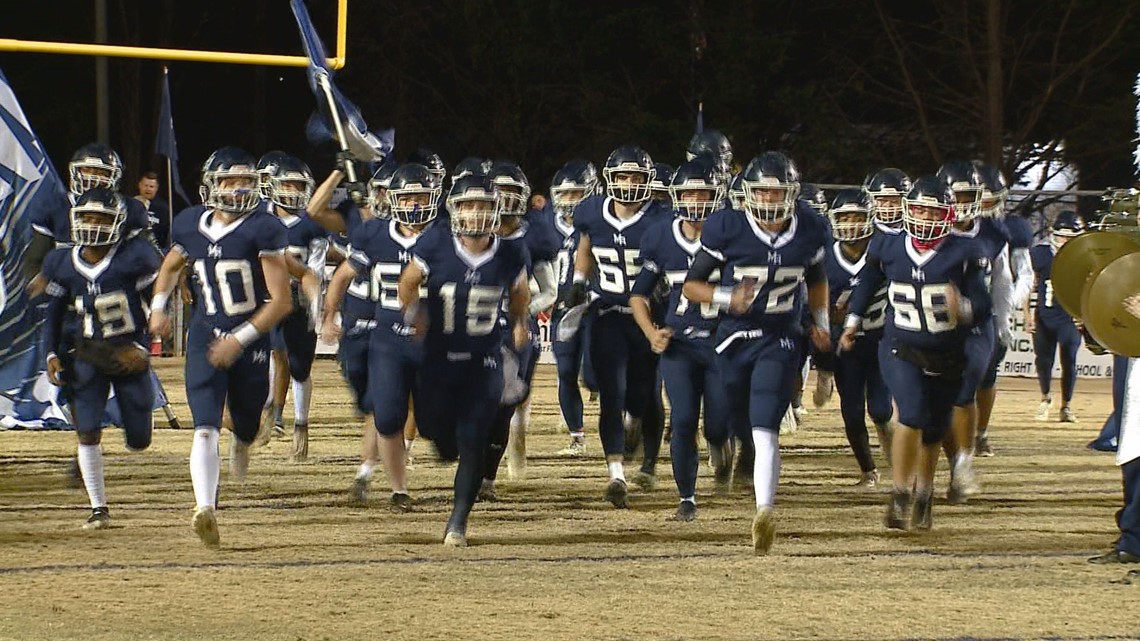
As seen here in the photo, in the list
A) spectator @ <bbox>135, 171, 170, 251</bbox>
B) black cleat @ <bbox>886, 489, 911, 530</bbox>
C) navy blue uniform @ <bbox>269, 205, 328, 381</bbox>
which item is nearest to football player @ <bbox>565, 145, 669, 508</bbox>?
black cleat @ <bbox>886, 489, 911, 530</bbox>

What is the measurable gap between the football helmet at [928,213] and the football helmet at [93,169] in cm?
481

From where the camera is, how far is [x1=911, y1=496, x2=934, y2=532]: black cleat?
9.43 m

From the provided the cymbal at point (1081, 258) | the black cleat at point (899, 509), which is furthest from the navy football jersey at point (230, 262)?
the cymbal at point (1081, 258)

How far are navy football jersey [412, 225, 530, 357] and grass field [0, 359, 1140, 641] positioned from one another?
96cm

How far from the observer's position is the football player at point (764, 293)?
8.59 m

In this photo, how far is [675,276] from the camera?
391 inches

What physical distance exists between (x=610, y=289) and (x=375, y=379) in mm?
1854

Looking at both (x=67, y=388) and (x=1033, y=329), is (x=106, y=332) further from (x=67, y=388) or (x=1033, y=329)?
(x=1033, y=329)

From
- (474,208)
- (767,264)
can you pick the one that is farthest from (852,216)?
(474,208)

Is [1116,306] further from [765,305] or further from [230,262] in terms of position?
[230,262]

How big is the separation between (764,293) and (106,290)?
3.29 meters

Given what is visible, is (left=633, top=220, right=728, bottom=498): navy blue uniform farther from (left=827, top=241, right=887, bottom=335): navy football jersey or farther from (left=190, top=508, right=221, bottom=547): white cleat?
(left=190, top=508, right=221, bottom=547): white cleat

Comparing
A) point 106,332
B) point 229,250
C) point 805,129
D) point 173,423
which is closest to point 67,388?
point 106,332

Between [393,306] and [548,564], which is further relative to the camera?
[393,306]
